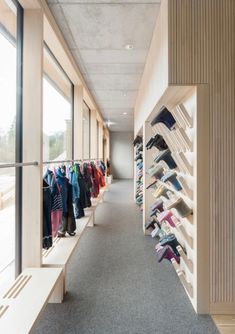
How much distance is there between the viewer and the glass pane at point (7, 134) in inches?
93.2

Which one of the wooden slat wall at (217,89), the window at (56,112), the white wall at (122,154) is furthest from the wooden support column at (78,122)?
the white wall at (122,154)

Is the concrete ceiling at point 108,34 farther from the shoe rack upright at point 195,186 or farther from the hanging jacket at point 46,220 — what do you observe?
the hanging jacket at point 46,220

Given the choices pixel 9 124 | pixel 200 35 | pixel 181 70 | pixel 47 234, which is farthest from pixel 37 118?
pixel 200 35

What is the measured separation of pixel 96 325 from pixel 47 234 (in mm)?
1041

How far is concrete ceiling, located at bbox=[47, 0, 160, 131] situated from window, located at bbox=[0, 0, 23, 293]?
55 centimetres

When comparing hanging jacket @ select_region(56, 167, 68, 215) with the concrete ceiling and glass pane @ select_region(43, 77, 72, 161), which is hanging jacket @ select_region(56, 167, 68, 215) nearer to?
glass pane @ select_region(43, 77, 72, 161)

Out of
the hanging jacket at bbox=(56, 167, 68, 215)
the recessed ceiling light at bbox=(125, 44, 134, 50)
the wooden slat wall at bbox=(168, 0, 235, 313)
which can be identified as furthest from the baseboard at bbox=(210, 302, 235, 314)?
the recessed ceiling light at bbox=(125, 44, 134, 50)

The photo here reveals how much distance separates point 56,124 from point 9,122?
6.17ft

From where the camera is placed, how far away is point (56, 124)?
14.2 feet

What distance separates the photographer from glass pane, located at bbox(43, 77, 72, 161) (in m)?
3.72

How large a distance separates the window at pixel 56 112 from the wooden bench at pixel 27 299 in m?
1.65

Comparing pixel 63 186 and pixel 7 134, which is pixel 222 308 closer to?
pixel 63 186

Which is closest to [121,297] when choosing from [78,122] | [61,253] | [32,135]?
[61,253]

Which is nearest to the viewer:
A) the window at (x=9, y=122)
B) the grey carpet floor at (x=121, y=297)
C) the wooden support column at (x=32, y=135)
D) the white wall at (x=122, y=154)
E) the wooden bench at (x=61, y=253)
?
the grey carpet floor at (x=121, y=297)
